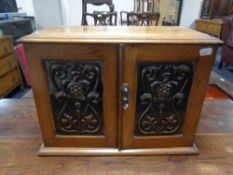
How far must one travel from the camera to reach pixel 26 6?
3135 mm

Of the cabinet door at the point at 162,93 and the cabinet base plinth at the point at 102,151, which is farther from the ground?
the cabinet door at the point at 162,93

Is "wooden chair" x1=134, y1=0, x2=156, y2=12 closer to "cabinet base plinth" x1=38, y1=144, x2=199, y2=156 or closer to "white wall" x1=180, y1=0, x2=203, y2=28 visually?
"white wall" x1=180, y1=0, x2=203, y2=28

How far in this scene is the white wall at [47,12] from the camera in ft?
8.52

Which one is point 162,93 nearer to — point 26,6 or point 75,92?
point 75,92

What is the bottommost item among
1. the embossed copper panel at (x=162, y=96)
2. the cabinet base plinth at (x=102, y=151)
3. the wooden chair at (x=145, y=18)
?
the cabinet base plinth at (x=102, y=151)

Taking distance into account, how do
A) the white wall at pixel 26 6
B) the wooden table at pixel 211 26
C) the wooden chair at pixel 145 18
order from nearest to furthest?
1. the wooden chair at pixel 145 18
2. the white wall at pixel 26 6
3. the wooden table at pixel 211 26

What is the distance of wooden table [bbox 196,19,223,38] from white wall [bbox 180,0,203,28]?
136 millimetres

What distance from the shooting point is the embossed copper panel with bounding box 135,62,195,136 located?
0.58 m

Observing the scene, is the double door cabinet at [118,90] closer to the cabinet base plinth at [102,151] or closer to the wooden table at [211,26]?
the cabinet base plinth at [102,151]

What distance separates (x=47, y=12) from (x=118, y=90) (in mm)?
2493

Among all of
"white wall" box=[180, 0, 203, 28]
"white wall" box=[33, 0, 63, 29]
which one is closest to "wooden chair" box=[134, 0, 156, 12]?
"white wall" box=[180, 0, 203, 28]

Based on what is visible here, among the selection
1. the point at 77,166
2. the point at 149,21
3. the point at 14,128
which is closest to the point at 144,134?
the point at 77,166

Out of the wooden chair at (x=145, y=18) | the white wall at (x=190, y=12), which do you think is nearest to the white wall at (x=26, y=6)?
the wooden chair at (x=145, y=18)

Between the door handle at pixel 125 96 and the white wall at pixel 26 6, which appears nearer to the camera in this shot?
the door handle at pixel 125 96
